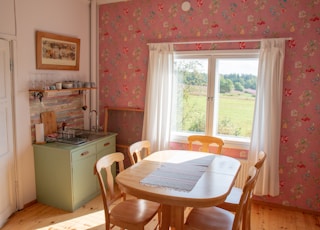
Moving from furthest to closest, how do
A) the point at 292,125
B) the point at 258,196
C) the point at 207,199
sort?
the point at 258,196
the point at 292,125
the point at 207,199

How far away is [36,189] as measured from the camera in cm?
320

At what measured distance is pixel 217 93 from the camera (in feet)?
11.1

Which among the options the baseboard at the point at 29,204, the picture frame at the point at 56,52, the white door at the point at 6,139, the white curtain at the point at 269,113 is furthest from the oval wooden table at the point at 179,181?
the picture frame at the point at 56,52

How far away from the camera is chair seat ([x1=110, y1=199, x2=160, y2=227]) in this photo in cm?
207

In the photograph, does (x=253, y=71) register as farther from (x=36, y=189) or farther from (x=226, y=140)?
(x=36, y=189)

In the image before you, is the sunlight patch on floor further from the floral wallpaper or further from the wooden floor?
the floral wallpaper

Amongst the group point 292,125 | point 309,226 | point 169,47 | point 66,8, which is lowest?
point 309,226

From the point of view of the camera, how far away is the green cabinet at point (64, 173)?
295 cm

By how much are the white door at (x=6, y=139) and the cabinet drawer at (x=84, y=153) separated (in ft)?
2.15

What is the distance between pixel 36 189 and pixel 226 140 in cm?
237

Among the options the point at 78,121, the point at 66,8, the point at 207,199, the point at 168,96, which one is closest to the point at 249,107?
the point at 168,96

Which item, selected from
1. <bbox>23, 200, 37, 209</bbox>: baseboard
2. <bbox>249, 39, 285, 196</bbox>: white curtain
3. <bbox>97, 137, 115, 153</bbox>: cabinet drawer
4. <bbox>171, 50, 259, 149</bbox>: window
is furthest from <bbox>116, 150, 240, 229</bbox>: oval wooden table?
<bbox>23, 200, 37, 209</bbox>: baseboard

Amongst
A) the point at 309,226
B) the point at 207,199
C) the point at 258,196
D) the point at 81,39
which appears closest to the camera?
the point at 207,199

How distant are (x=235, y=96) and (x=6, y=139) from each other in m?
2.64
